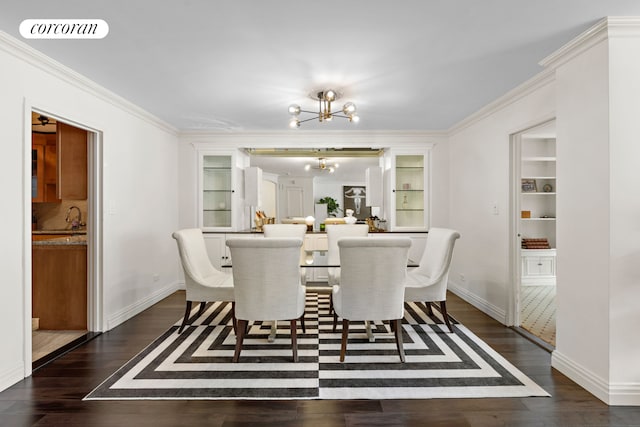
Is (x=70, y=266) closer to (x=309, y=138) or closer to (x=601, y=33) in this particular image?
(x=309, y=138)

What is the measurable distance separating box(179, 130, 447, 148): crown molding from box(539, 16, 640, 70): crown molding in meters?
2.69

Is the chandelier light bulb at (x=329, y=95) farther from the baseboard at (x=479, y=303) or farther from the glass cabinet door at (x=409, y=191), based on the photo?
the baseboard at (x=479, y=303)

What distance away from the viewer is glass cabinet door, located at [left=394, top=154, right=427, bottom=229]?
5.28 m

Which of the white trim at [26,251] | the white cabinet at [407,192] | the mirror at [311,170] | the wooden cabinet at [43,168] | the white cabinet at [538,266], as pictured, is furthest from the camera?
the mirror at [311,170]

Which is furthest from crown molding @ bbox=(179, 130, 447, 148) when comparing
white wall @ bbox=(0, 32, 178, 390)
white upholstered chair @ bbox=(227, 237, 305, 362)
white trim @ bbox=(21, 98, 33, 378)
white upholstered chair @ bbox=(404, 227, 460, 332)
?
white upholstered chair @ bbox=(227, 237, 305, 362)

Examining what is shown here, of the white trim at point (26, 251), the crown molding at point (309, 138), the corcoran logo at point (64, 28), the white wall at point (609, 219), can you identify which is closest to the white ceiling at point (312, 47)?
the corcoran logo at point (64, 28)

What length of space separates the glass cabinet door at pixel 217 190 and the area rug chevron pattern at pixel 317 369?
206 cm

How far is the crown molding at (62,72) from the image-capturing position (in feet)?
7.81

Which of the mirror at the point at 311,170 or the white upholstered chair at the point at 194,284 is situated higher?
the mirror at the point at 311,170

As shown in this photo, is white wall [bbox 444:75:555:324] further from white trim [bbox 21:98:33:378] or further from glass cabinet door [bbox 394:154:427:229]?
white trim [bbox 21:98:33:378]

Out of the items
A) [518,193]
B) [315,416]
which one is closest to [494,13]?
[518,193]

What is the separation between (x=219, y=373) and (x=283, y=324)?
112 centimetres

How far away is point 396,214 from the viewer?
5.30 metres

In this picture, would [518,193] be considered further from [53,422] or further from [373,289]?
[53,422]
